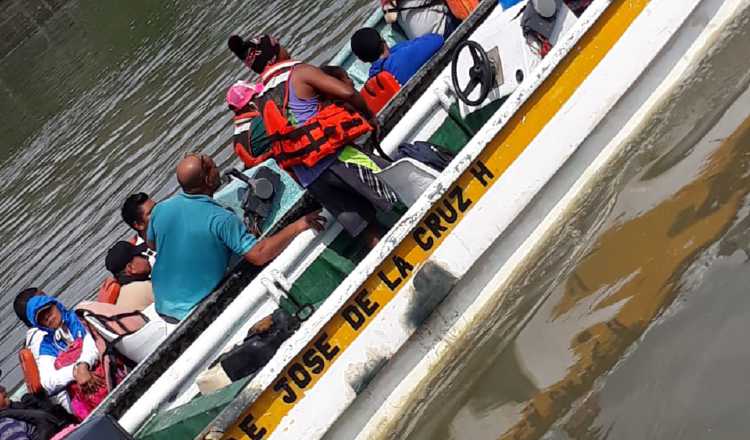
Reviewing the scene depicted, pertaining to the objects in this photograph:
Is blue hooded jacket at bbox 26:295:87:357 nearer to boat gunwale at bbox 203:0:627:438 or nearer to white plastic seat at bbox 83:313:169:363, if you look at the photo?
white plastic seat at bbox 83:313:169:363

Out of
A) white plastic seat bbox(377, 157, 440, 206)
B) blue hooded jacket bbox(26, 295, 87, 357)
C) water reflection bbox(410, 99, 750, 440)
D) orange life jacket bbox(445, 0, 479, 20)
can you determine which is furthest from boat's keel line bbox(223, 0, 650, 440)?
blue hooded jacket bbox(26, 295, 87, 357)

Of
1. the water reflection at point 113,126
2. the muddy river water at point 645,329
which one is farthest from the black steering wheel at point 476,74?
the water reflection at point 113,126

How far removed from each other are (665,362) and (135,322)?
377 centimetres

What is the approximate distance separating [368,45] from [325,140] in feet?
6.40

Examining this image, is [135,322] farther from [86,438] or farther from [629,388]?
[629,388]

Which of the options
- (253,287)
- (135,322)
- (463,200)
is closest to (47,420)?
(135,322)

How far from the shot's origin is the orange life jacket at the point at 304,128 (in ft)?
17.7

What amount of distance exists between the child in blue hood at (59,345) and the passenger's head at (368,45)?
2936 millimetres

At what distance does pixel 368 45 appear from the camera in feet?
23.4

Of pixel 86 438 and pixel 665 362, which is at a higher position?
pixel 86 438

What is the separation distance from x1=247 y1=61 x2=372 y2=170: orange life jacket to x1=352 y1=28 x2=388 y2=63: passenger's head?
1703mm

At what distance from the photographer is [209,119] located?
1303 centimetres

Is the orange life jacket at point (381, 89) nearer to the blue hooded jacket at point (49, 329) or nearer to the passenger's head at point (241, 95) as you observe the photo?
the passenger's head at point (241, 95)

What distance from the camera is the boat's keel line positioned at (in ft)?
15.6
